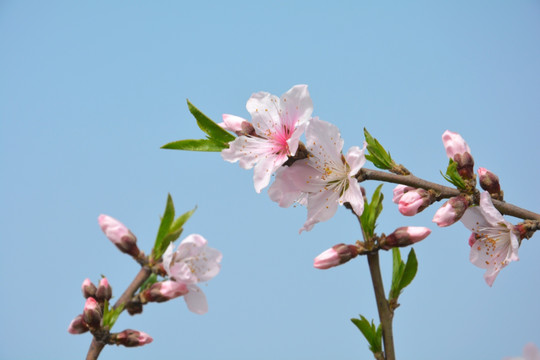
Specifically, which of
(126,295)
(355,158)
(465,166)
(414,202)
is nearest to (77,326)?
(126,295)

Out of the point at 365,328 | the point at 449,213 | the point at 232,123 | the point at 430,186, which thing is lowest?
the point at 365,328

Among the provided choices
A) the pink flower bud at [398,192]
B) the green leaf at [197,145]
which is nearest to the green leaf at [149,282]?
the green leaf at [197,145]

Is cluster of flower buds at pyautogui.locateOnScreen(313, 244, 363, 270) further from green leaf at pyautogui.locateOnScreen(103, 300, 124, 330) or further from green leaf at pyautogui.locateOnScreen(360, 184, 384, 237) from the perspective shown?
green leaf at pyautogui.locateOnScreen(103, 300, 124, 330)

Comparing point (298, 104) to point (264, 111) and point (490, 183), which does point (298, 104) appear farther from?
point (490, 183)

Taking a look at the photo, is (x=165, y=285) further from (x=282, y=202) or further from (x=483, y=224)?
(x=483, y=224)

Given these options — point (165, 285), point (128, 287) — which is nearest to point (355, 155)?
point (165, 285)

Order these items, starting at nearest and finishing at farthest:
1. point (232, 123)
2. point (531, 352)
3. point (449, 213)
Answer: point (531, 352) → point (449, 213) → point (232, 123)
